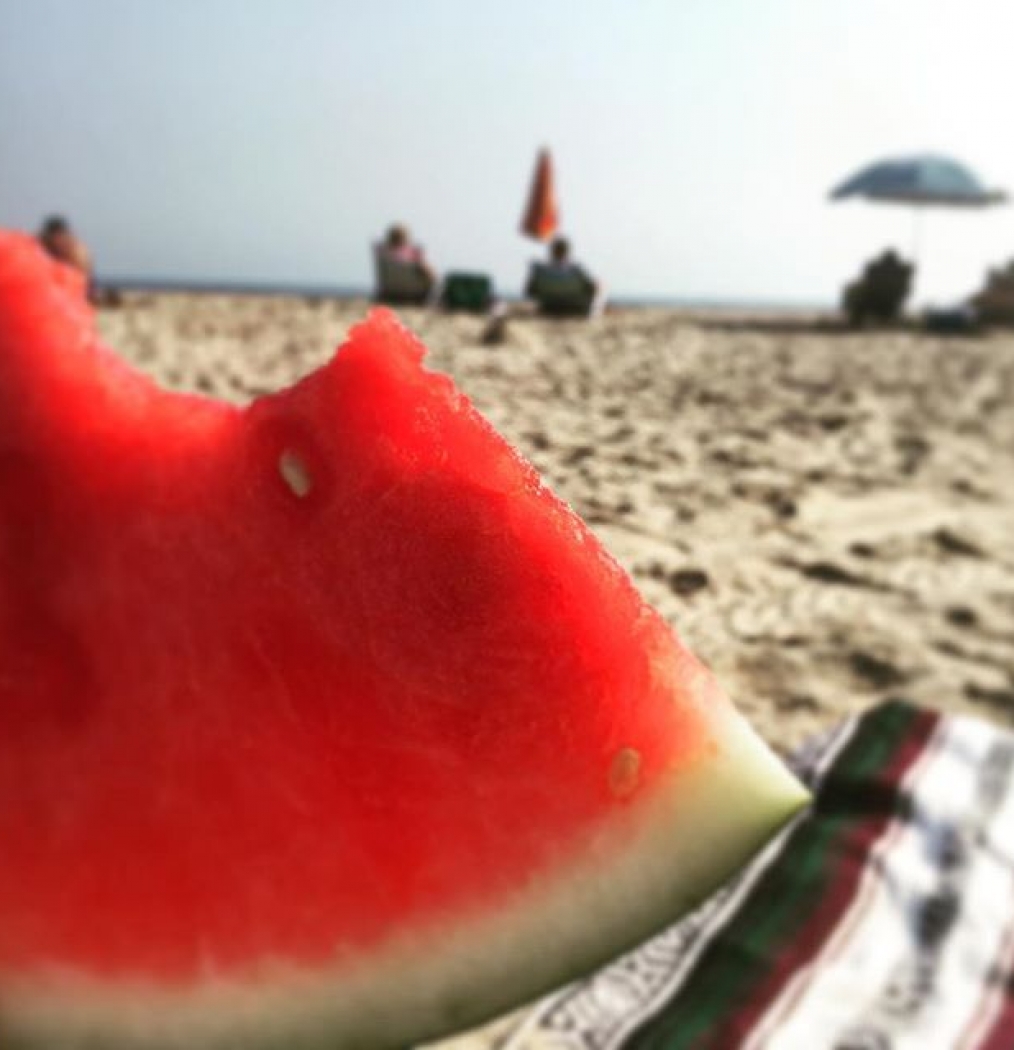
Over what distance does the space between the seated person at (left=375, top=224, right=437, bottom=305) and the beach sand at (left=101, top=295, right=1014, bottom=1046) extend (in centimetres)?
176

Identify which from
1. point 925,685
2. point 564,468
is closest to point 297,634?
point 564,468

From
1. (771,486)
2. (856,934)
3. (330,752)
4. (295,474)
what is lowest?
(856,934)

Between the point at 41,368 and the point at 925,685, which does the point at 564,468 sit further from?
the point at 925,685

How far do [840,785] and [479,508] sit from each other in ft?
4.09

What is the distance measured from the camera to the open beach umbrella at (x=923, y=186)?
33.5 feet

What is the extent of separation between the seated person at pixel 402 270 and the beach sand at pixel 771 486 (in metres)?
1.76

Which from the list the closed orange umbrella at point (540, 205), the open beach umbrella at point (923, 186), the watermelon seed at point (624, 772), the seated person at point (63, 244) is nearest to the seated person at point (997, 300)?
the open beach umbrella at point (923, 186)

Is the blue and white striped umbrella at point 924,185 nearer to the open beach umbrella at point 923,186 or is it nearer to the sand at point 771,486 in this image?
the open beach umbrella at point 923,186

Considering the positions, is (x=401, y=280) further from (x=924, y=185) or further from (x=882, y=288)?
(x=924, y=185)

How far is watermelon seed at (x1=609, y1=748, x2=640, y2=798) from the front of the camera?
0.61m

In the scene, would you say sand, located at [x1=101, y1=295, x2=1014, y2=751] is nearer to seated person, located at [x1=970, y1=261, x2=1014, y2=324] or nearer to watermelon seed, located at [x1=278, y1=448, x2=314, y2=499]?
watermelon seed, located at [x1=278, y1=448, x2=314, y2=499]

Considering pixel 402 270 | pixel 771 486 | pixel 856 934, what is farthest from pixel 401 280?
pixel 856 934

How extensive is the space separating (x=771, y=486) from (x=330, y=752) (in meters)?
2.70

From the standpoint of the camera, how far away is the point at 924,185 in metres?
10.2
